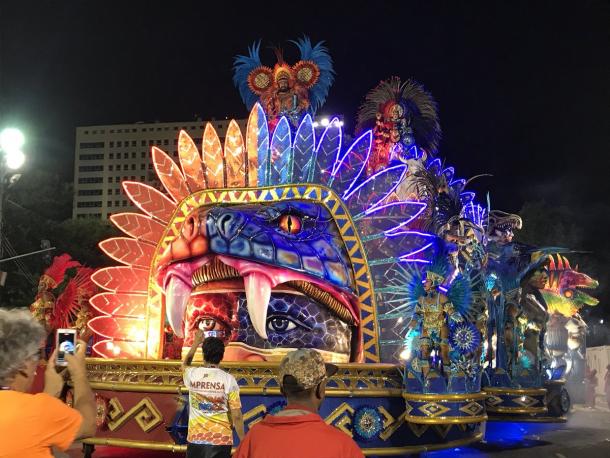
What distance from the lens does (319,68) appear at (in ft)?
38.3

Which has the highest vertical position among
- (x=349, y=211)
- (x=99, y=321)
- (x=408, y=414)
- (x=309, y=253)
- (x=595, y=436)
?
(x=349, y=211)

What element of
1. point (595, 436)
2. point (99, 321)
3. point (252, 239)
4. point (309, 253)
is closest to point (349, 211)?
point (309, 253)

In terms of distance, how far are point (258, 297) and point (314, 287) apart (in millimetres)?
912

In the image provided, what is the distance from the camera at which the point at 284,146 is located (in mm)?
9836

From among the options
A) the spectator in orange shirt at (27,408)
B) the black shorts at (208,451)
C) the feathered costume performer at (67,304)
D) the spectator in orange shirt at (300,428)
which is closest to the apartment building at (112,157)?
the feathered costume performer at (67,304)

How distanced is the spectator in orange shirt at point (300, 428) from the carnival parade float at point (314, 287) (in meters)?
5.05

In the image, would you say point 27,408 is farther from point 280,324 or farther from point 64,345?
point 280,324

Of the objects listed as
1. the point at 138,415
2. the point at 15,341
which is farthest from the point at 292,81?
the point at 15,341

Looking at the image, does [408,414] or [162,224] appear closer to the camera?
[408,414]

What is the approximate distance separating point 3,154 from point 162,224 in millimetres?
4048

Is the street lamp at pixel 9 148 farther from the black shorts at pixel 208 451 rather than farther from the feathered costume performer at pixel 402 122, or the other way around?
the black shorts at pixel 208 451

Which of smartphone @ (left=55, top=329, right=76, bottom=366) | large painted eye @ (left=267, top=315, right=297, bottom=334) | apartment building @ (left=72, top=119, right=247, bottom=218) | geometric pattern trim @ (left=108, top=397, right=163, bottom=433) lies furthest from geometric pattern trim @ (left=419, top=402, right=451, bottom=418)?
apartment building @ (left=72, top=119, right=247, bottom=218)

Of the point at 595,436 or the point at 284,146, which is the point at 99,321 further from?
the point at 595,436

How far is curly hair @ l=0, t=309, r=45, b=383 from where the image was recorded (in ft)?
8.70
